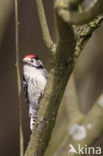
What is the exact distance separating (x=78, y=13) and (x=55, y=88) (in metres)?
0.49

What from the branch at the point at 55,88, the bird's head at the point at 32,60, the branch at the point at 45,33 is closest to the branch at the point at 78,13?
the branch at the point at 55,88

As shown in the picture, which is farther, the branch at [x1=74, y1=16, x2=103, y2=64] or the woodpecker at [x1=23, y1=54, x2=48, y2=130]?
the woodpecker at [x1=23, y1=54, x2=48, y2=130]

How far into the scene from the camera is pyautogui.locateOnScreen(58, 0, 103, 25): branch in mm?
1181

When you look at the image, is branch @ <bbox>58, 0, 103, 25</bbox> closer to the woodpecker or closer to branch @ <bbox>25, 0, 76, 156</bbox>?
branch @ <bbox>25, 0, 76, 156</bbox>

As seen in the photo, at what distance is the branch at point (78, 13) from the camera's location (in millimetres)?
1181

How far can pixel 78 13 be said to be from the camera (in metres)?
1.20

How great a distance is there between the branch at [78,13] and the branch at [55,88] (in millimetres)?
104

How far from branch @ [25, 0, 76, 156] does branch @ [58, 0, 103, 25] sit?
0.10m

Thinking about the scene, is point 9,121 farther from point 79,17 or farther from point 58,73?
point 79,17

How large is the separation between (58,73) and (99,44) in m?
2.12

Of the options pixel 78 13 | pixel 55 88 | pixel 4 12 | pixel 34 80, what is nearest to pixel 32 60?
pixel 34 80

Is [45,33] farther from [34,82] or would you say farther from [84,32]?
[34,82]

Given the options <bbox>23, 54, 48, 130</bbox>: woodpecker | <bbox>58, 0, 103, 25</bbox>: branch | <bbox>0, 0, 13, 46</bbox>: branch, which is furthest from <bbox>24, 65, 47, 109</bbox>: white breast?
<bbox>58, 0, 103, 25</bbox>: branch

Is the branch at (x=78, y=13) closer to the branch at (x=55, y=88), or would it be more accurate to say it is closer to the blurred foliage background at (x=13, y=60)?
the branch at (x=55, y=88)
